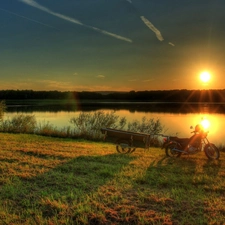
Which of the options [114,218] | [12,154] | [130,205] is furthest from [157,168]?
[12,154]

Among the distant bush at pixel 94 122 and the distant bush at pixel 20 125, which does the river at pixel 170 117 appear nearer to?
the distant bush at pixel 94 122

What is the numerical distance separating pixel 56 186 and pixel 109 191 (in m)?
1.06

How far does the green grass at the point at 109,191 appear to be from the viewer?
3.55 meters

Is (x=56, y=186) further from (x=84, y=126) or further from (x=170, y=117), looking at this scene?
(x=170, y=117)

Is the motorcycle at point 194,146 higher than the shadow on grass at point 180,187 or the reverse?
higher

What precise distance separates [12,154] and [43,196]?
3724 mm

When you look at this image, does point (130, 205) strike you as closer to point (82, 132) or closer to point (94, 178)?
point (94, 178)

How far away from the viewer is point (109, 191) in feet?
14.7

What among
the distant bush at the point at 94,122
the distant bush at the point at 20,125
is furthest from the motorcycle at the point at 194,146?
the distant bush at the point at 20,125

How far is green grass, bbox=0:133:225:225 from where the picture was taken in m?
3.55

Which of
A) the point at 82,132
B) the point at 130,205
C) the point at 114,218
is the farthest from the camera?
the point at 82,132

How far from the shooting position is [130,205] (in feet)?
12.8

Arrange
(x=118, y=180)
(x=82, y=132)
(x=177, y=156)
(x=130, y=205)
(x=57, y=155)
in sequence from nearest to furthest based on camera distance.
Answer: (x=130, y=205), (x=118, y=180), (x=57, y=155), (x=177, y=156), (x=82, y=132)

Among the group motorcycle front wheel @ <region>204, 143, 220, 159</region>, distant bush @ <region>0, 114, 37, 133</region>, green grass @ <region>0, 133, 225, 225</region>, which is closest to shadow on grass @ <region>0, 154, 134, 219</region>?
green grass @ <region>0, 133, 225, 225</region>
